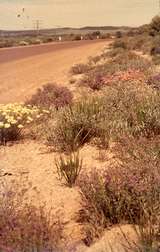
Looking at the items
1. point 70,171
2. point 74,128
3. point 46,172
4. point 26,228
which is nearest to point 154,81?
point 74,128

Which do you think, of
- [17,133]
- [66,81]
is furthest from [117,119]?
[66,81]

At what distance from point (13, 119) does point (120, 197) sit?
188 inches

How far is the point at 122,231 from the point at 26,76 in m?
22.5

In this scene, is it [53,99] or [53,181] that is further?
[53,99]

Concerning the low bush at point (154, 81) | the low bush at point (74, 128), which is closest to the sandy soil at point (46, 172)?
the low bush at point (74, 128)

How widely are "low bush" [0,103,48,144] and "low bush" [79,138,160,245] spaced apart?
389 cm

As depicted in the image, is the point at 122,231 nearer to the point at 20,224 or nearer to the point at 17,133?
the point at 20,224

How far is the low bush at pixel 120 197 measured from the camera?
6.64 meters

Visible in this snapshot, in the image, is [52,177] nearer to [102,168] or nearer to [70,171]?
[70,171]

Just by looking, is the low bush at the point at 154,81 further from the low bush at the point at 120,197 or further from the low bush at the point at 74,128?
the low bush at the point at 120,197

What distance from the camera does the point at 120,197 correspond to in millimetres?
6926

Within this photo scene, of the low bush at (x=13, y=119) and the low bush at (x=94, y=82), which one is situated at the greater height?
the low bush at (x=13, y=119)

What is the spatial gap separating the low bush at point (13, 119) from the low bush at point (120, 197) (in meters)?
3.89

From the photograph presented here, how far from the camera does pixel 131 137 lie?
998 centimetres
